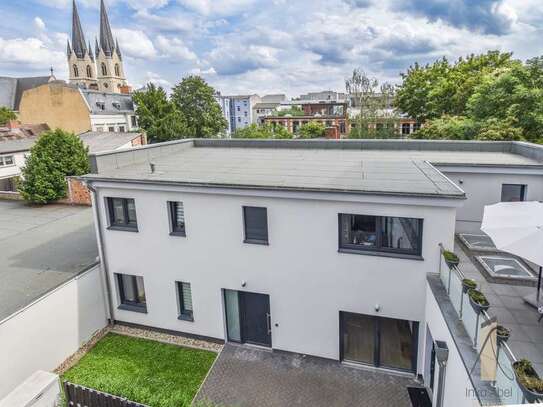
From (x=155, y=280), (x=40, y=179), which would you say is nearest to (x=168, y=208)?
(x=155, y=280)

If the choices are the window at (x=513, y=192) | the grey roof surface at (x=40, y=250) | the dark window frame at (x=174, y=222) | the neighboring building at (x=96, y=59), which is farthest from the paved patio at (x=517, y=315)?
the neighboring building at (x=96, y=59)

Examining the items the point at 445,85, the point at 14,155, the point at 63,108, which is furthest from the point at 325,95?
the point at 14,155

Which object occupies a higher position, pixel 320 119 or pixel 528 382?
pixel 320 119

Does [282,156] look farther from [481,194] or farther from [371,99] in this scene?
[371,99]

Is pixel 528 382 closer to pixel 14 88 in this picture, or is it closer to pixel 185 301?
pixel 185 301

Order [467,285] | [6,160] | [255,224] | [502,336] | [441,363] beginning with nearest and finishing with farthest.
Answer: [502,336]
[467,285]
[441,363]
[255,224]
[6,160]

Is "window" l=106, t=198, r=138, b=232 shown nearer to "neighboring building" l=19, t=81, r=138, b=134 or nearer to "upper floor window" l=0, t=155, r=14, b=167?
"upper floor window" l=0, t=155, r=14, b=167
